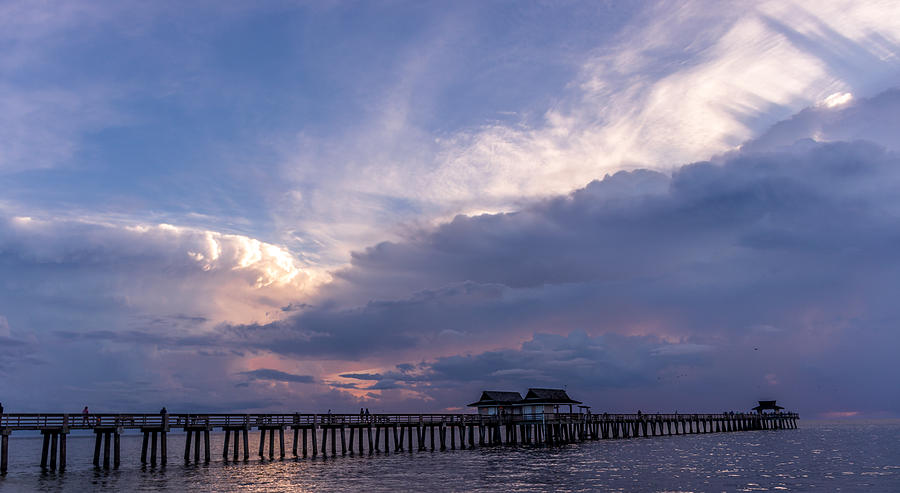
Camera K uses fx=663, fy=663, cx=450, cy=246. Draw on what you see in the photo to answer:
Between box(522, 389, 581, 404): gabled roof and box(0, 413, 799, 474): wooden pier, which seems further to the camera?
box(522, 389, 581, 404): gabled roof

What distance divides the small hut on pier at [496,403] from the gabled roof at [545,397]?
2114 mm

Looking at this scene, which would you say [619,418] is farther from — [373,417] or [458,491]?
[458,491]

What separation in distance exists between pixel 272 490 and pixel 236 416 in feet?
51.5

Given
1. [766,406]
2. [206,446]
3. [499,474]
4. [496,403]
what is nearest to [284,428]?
[206,446]

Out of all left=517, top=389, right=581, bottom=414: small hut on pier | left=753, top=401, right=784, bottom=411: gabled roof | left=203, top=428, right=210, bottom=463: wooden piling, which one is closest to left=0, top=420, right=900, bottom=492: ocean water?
left=203, top=428, right=210, bottom=463: wooden piling

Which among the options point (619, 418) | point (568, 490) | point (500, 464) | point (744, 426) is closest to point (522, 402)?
point (619, 418)

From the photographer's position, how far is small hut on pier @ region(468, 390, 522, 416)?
8256 centimetres

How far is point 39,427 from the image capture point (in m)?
43.1

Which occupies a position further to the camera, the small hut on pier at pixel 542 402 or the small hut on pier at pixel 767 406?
the small hut on pier at pixel 767 406

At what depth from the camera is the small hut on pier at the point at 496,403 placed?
3250 inches

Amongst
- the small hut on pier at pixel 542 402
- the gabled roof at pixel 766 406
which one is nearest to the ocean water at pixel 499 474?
the small hut on pier at pixel 542 402

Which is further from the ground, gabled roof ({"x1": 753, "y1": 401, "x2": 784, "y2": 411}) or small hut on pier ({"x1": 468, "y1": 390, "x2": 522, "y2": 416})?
small hut on pier ({"x1": 468, "y1": 390, "x2": 522, "y2": 416})

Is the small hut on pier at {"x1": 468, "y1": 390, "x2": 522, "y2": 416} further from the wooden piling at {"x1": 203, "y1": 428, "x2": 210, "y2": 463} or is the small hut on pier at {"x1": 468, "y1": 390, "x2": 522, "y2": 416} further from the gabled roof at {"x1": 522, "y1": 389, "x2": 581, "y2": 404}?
the wooden piling at {"x1": 203, "y1": 428, "x2": 210, "y2": 463}

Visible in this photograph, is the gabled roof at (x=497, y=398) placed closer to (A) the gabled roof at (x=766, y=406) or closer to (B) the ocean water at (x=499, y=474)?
(B) the ocean water at (x=499, y=474)
